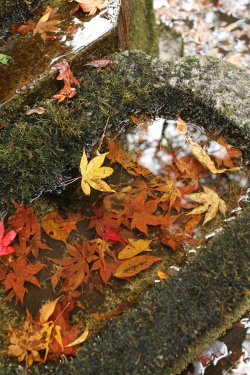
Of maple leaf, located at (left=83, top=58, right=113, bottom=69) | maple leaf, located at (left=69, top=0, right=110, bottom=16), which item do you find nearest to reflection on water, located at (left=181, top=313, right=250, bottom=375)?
maple leaf, located at (left=83, top=58, right=113, bottom=69)

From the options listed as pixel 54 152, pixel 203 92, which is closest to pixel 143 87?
pixel 203 92

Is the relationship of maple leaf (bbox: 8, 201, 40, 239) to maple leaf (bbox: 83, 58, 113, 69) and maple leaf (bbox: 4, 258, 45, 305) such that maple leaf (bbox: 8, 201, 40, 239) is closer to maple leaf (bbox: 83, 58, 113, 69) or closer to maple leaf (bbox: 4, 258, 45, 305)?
maple leaf (bbox: 4, 258, 45, 305)

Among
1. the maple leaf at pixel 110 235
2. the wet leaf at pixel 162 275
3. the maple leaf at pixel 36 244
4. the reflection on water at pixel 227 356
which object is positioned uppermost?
the maple leaf at pixel 36 244

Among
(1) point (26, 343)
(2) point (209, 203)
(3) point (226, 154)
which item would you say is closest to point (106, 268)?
(1) point (26, 343)

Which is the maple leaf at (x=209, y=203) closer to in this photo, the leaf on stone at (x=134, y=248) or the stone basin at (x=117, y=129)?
the stone basin at (x=117, y=129)

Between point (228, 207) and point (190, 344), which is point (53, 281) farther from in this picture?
point (228, 207)

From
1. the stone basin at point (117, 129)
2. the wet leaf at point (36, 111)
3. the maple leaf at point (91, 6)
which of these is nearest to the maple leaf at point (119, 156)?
the stone basin at point (117, 129)
